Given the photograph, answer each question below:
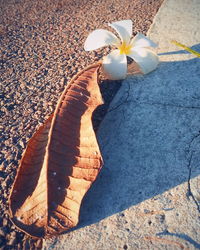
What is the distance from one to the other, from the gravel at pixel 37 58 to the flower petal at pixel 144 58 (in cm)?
18

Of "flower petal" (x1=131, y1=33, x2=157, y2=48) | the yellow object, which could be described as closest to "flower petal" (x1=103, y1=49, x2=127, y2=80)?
"flower petal" (x1=131, y1=33, x2=157, y2=48)

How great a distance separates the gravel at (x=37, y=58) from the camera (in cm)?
136

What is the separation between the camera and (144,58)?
157 cm

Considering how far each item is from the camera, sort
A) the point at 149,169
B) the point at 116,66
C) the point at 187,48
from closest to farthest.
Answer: the point at 149,169 → the point at 116,66 → the point at 187,48

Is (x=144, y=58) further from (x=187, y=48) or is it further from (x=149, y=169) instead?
(x=149, y=169)

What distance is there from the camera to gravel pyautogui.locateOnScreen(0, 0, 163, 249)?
1.36 metres

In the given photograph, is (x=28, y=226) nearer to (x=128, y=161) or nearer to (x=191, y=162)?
(x=128, y=161)

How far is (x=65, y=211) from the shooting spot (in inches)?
42.6

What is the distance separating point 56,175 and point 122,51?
0.85 meters

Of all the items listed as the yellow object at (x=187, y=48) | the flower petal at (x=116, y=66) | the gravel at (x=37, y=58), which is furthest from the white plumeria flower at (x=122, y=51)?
the yellow object at (x=187, y=48)

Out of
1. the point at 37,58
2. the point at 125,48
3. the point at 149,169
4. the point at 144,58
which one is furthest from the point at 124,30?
the point at 149,169

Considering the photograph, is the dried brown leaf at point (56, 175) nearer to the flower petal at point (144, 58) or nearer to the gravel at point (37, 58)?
the gravel at point (37, 58)

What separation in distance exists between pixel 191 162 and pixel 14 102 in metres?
1.05

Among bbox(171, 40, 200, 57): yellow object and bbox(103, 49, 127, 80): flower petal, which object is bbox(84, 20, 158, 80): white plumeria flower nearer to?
bbox(103, 49, 127, 80): flower petal
